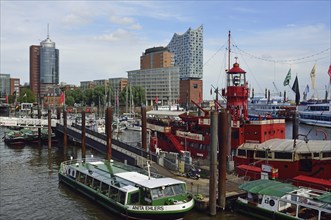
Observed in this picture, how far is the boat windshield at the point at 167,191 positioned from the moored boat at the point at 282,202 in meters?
4.77

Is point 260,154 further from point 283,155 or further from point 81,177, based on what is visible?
point 81,177

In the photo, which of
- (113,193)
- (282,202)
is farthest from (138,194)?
(282,202)

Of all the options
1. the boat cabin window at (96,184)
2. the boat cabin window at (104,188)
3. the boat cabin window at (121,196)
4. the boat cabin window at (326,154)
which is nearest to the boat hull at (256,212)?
the boat cabin window at (121,196)

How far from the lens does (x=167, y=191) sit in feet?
84.4

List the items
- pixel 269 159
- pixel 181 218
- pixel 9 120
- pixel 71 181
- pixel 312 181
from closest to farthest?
pixel 181 218, pixel 312 181, pixel 269 159, pixel 71 181, pixel 9 120

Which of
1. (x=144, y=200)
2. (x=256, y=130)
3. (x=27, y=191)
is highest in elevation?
(x=256, y=130)

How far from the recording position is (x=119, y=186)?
27.9m

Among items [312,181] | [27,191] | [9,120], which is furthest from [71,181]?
[9,120]

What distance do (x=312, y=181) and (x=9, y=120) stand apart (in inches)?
2305

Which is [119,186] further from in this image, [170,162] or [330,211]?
[330,211]

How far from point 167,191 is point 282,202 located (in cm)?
811

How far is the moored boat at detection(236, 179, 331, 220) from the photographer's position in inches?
914

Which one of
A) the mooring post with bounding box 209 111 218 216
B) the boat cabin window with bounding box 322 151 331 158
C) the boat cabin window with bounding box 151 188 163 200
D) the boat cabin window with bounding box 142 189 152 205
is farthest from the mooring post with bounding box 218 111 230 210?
the boat cabin window with bounding box 322 151 331 158

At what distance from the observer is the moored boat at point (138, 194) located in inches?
977
